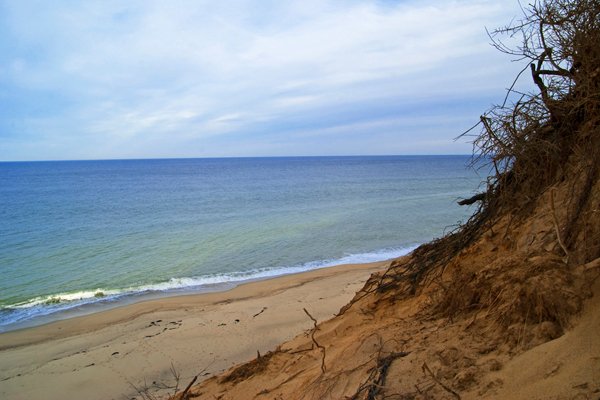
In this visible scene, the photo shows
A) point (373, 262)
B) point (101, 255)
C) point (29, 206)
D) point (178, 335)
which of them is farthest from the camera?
point (29, 206)

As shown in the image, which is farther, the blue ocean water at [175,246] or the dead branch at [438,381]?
the blue ocean water at [175,246]

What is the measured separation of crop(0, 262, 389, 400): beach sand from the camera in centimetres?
662

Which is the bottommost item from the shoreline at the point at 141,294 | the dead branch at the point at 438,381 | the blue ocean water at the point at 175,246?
the shoreline at the point at 141,294

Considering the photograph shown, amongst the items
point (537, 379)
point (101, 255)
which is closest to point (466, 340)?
point (537, 379)

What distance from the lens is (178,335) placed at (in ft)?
27.0

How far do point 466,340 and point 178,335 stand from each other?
6.61 metres

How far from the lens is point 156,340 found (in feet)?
26.6

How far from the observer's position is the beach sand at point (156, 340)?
21.7ft

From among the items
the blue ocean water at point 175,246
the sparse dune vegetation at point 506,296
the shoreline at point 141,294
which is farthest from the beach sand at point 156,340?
the sparse dune vegetation at point 506,296

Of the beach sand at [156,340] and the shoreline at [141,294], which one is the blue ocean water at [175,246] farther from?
the beach sand at [156,340]

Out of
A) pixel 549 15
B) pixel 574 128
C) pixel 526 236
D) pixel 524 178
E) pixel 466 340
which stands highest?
pixel 549 15

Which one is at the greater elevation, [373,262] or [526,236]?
[526,236]

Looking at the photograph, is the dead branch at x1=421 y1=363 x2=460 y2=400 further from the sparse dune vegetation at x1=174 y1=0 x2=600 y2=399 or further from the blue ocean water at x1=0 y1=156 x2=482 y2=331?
the blue ocean water at x1=0 y1=156 x2=482 y2=331

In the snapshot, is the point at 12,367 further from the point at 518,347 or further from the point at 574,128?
the point at 574,128
